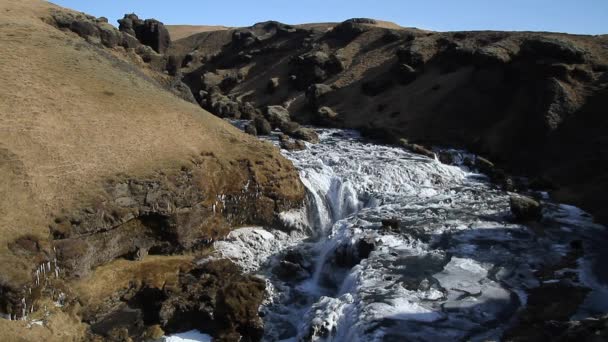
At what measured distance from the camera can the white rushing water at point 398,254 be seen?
1800cm

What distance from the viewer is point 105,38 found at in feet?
150

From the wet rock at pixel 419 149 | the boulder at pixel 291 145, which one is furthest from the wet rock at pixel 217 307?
the wet rock at pixel 419 149

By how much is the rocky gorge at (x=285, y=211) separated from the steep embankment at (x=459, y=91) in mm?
289

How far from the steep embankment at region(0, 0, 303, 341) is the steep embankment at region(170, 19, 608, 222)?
2053 centimetres

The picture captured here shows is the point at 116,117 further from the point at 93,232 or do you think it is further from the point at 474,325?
the point at 474,325

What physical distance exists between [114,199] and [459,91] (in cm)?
3887

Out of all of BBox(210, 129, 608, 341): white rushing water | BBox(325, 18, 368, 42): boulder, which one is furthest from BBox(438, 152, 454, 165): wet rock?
BBox(325, 18, 368, 42): boulder

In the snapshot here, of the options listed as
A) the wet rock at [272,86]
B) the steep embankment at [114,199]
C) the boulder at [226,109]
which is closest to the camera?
the steep embankment at [114,199]

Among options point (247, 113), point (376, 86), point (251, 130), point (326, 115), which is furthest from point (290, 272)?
point (376, 86)

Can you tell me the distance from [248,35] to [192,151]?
71.5 meters

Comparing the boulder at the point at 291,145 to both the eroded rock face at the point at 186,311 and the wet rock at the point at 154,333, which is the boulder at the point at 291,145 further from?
the wet rock at the point at 154,333

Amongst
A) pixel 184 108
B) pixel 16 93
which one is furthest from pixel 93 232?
pixel 184 108

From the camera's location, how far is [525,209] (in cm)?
2795

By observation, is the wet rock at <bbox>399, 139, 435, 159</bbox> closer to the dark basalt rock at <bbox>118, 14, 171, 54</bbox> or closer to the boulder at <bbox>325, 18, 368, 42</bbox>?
the boulder at <bbox>325, 18, 368, 42</bbox>
